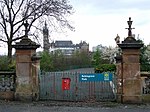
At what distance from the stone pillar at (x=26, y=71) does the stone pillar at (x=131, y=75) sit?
146 inches

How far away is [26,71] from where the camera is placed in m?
13.7

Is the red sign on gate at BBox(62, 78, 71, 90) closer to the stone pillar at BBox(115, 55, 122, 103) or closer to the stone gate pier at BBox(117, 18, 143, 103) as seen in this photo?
the stone pillar at BBox(115, 55, 122, 103)

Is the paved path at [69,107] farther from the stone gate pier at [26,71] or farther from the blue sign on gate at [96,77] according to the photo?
the blue sign on gate at [96,77]

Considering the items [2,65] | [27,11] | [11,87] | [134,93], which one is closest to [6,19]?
[27,11]

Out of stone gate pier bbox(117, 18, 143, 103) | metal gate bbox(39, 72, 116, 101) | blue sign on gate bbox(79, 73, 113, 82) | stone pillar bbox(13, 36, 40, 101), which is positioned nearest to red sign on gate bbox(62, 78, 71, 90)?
metal gate bbox(39, 72, 116, 101)

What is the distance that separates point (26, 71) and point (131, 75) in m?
4.38

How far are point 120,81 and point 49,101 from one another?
10.2ft

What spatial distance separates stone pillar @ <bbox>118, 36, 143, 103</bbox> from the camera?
514 inches

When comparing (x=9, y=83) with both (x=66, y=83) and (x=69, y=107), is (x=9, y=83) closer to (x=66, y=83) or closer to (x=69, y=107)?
(x=66, y=83)

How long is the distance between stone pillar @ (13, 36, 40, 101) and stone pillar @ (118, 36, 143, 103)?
3.70 m

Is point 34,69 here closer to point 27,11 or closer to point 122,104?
point 122,104

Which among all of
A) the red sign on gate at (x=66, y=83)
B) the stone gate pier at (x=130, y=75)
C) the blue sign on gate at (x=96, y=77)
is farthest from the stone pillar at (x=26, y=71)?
the stone gate pier at (x=130, y=75)

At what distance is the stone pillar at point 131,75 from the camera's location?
13.1 meters

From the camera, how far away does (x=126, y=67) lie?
1314 cm
